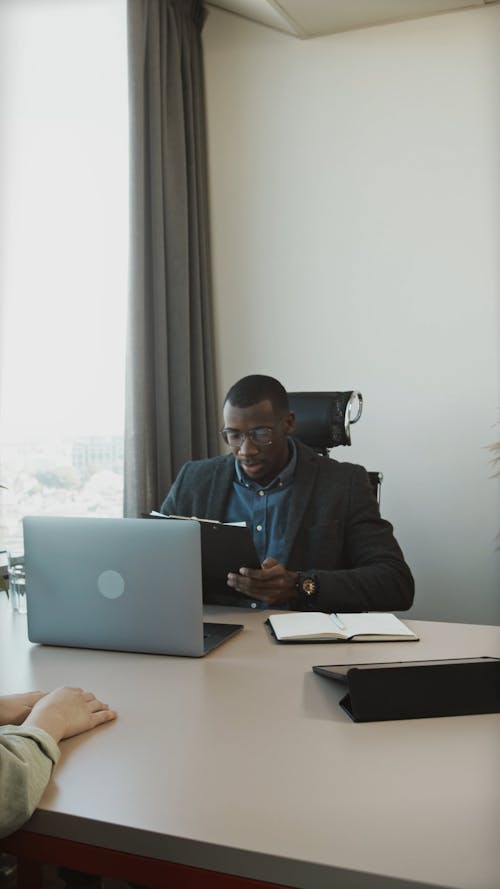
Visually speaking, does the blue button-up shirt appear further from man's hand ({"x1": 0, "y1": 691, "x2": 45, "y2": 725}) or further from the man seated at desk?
man's hand ({"x1": 0, "y1": 691, "x2": 45, "y2": 725})

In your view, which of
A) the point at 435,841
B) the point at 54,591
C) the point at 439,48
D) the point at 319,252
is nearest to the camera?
the point at 435,841

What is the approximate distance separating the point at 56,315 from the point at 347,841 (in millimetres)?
2772

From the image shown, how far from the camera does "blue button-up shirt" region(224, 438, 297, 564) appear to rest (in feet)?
8.21

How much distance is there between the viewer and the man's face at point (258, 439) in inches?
97.7

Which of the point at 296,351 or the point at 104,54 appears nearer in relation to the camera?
the point at 104,54

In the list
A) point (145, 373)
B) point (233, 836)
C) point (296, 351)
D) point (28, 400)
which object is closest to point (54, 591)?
point (233, 836)

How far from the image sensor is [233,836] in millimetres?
964

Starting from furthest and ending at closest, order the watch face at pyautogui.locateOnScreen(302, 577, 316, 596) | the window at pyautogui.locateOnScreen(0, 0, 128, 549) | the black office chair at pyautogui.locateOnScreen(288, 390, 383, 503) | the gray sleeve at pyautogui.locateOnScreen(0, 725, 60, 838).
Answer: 1. the window at pyautogui.locateOnScreen(0, 0, 128, 549)
2. the black office chair at pyautogui.locateOnScreen(288, 390, 383, 503)
3. the watch face at pyautogui.locateOnScreen(302, 577, 316, 596)
4. the gray sleeve at pyautogui.locateOnScreen(0, 725, 60, 838)

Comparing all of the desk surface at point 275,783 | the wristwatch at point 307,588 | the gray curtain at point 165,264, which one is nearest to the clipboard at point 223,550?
the wristwatch at point 307,588

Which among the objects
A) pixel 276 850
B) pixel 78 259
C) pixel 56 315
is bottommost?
pixel 276 850

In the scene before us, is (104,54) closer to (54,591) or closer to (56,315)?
(56,315)

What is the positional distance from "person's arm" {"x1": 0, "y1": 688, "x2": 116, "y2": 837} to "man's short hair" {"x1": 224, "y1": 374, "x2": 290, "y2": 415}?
1.26m

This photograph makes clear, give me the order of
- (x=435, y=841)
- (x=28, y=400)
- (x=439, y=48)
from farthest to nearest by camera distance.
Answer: (x=439, y=48)
(x=28, y=400)
(x=435, y=841)

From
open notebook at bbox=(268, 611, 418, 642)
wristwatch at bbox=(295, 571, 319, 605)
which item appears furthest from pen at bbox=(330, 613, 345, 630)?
wristwatch at bbox=(295, 571, 319, 605)
